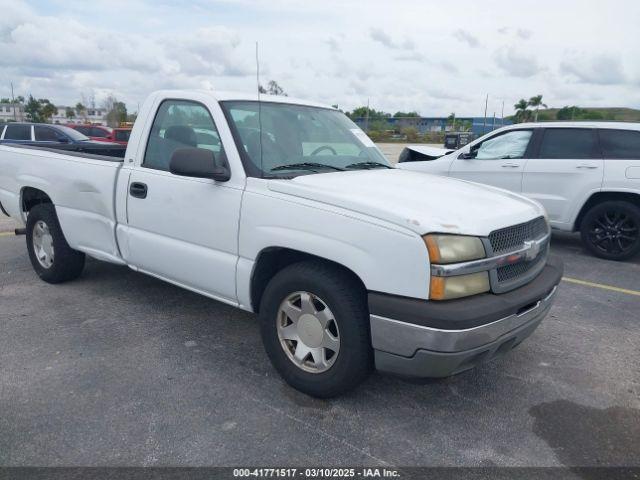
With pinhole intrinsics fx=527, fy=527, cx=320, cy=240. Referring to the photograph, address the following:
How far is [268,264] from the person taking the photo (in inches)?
133

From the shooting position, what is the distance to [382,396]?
331 cm

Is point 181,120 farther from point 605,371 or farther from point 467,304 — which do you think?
point 605,371

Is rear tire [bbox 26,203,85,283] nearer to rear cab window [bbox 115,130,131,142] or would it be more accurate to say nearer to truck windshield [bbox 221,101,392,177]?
truck windshield [bbox 221,101,392,177]

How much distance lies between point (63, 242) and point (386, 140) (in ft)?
108

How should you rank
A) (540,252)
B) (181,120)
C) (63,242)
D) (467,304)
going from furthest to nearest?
(63,242), (181,120), (540,252), (467,304)

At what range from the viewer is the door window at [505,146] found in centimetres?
758

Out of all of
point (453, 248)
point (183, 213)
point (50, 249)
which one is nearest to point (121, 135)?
point (50, 249)

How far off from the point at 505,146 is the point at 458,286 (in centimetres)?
568

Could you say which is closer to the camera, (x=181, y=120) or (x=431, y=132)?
(x=181, y=120)

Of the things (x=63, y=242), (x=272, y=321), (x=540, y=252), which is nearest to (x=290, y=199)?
(x=272, y=321)

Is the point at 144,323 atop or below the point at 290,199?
below

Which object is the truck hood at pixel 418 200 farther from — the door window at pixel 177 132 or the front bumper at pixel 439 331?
the door window at pixel 177 132

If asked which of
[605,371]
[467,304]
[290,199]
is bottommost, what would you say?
[605,371]

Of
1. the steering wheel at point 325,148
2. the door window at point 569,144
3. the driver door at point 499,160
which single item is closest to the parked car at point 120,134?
the driver door at point 499,160
